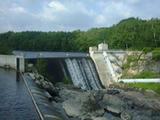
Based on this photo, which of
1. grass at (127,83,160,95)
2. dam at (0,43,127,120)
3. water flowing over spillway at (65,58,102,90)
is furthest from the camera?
water flowing over spillway at (65,58,102,90)

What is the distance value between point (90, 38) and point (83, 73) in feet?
176

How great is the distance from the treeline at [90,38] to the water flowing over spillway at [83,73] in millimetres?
25349

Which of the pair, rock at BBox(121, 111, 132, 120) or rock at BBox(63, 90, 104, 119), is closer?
rock at BBox(63, 90, 104, 119)

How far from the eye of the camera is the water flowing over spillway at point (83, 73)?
57.8 m

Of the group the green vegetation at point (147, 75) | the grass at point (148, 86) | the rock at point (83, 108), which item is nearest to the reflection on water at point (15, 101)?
the rock at point (83, 108)

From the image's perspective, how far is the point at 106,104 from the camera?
1604 inches

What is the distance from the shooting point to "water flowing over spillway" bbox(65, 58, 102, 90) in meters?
57.8

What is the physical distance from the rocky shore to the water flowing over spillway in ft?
20.3

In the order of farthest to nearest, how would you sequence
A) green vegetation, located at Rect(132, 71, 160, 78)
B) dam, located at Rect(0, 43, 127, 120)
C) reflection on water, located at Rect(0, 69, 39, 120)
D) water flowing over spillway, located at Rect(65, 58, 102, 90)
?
water flowing over spillway, located at Rect(65, 58, 102, 90) → green vegetation, located at Rect(132, 71, 160, 78) → dam, located at Rect(0, 43, 127, 120) → reflection on water, located at Rect(0, 69, 39, 120)

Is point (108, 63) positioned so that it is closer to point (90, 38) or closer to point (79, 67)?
point (79, 67)

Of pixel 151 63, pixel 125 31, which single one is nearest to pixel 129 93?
pixel 151 63

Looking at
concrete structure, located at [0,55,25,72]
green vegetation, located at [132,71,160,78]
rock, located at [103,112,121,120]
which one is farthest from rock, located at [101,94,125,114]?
concrete structure, located at [0,55,25,72]

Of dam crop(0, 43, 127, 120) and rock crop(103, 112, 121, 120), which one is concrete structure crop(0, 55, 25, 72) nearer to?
dam crop(0, 43, 127, 120)

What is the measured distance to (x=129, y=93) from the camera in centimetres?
4850
